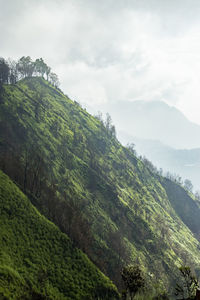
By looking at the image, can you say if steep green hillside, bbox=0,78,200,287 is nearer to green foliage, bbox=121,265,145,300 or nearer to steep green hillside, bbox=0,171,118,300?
steep green hillside, bbox=0,171,118,300

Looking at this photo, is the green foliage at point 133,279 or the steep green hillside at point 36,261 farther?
the green foliage at point 133,279

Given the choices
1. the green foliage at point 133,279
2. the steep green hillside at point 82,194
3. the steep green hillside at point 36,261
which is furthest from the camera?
the steep green hillside at point 82,194

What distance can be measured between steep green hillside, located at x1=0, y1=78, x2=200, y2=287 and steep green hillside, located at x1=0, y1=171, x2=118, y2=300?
309 inches

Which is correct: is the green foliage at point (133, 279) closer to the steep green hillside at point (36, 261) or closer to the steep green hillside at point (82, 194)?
the steep green hillside at point (36, 261)

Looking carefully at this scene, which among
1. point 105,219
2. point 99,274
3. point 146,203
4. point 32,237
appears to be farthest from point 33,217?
point 146,203

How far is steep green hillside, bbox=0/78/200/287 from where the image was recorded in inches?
3322

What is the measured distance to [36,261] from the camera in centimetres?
5503

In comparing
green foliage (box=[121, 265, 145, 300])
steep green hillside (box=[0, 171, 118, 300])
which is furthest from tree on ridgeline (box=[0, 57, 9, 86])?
green foliage (box=[121, 265, 145, 300])

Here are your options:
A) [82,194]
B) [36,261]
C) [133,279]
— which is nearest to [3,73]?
[82,194]

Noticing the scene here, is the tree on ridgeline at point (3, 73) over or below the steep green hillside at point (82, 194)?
over

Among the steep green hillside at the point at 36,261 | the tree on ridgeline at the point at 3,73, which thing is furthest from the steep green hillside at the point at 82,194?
the tree on ridgeline at the point at 3,73

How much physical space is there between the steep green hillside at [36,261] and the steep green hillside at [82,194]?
7.85 meters

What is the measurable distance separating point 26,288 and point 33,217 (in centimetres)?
2265

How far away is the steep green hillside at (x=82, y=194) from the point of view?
84375 mm
